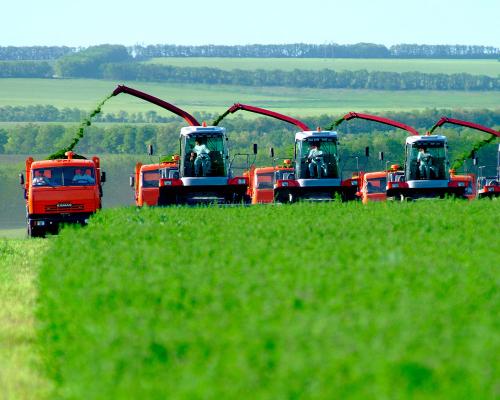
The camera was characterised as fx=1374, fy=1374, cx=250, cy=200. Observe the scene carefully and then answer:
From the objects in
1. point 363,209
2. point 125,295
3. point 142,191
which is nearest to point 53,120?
point 142,191

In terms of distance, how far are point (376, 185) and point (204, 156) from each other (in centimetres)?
1281

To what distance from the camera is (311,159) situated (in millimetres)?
42094

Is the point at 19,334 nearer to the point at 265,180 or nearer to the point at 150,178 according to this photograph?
the point at 150,178

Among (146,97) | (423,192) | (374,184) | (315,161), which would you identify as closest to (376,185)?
(374,184)

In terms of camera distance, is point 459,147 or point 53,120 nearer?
point 459,147

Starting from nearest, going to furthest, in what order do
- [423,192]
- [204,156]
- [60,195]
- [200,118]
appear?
[60,195]
[204,156]
[423,192]
[200,118]

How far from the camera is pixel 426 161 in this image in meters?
42.2

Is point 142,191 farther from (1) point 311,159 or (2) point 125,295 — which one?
(2) point 125,295

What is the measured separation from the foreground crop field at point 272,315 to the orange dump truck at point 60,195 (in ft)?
66.4

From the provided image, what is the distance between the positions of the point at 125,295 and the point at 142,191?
3733 centimetres

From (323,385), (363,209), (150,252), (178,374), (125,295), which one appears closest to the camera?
(323,385)

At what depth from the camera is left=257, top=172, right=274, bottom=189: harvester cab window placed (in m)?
53.1

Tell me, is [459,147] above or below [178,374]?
below

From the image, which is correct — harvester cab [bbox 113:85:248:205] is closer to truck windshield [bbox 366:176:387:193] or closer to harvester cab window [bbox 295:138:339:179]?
harvester cab window [bbox 295:138:339:179]
